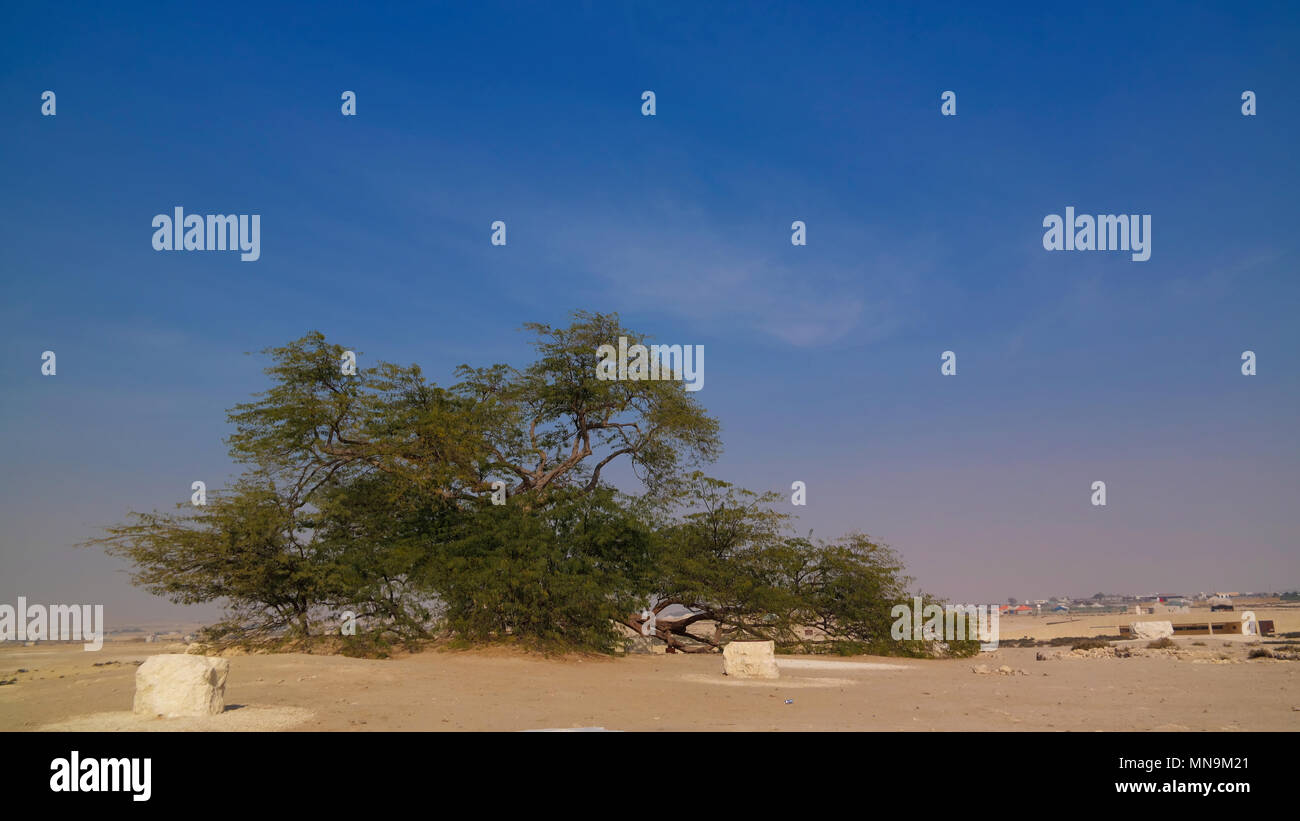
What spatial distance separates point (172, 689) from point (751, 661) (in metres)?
11.1

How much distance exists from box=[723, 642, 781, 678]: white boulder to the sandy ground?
1.75ft

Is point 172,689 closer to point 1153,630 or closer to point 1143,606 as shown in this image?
point 1153,630

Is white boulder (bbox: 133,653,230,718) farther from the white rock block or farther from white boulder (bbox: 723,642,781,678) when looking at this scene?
the white rock block

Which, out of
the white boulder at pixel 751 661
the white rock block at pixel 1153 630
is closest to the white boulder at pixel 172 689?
the white boulder at pixel 751 661

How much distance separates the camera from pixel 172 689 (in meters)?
9.59

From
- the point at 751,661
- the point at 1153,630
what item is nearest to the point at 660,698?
the point at 751,661

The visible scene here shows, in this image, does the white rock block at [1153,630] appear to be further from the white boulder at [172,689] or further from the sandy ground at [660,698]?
the white boulder at [172,689]

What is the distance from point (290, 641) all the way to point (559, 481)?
29.1 ft

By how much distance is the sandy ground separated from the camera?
9961mm

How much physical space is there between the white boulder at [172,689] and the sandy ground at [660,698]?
250 millimetres

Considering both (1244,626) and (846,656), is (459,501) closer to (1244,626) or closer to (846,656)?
(846,656)

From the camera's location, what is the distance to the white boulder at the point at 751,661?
16.9 m

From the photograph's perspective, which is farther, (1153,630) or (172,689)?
(1153,630)
